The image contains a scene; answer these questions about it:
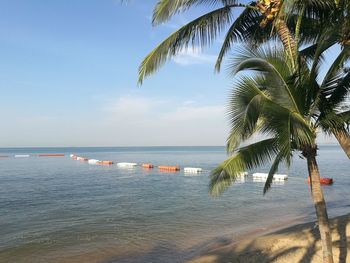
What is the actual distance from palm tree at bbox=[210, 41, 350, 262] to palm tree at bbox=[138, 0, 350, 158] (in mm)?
432

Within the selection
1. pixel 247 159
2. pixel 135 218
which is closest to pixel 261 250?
pixel 247 159

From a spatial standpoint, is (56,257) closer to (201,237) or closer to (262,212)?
(201,237)

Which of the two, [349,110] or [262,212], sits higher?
[349,110]

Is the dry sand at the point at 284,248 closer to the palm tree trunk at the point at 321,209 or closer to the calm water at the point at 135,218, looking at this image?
the calm water at the point at 135,218

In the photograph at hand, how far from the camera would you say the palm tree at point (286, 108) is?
6.40 metres

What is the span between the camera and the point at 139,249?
49.4 ft

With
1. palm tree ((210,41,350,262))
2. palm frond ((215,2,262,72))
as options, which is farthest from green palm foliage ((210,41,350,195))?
palm frond ((215,2,262,72))

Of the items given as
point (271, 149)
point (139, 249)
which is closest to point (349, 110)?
point (271, 149)

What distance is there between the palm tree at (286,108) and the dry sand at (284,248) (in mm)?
3890

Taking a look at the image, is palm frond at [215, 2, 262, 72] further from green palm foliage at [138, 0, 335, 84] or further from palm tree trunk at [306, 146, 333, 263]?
palm tree trunk at [306, 146, 333, 263]

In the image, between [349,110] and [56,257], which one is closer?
[349,110]

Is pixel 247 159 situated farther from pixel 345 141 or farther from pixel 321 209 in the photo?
pixel 345 141

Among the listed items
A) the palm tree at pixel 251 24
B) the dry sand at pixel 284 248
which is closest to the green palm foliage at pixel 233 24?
the palm tree at pixel 251 24

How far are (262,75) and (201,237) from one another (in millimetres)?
11320
